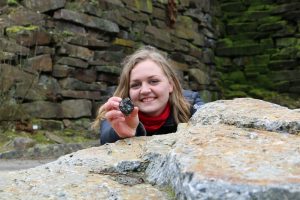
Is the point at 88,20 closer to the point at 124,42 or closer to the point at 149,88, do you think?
the point at 124,42

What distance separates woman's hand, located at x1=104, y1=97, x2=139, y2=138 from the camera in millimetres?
1775

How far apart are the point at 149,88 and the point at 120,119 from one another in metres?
0.41

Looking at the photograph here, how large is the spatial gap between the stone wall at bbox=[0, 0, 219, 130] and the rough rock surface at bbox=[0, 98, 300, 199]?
3297 millimetres

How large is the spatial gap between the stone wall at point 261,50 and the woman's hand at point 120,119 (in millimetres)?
5860

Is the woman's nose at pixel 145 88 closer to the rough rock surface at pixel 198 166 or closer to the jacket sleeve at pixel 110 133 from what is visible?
the jacket sleeve at pixel 110 133

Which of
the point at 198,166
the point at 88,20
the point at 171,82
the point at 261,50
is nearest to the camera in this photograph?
the point at 198,166

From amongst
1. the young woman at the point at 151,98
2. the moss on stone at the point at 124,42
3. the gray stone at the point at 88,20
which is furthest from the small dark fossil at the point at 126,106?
the moss on stone at the point at 124,42

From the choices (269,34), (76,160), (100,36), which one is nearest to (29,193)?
(76,160)

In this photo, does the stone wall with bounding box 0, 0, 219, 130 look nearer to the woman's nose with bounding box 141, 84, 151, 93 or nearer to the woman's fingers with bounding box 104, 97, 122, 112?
the woman's nose with bounding box 141, 84, 151, 93

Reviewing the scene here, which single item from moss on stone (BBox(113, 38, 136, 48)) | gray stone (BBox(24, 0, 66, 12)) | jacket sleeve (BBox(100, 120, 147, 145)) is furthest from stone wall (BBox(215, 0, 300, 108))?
jacket sleeve (BBox(100, 120, 147, 145))

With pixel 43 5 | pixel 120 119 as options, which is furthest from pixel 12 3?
pixel 120 119

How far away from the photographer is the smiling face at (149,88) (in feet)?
7.14

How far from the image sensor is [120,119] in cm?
180

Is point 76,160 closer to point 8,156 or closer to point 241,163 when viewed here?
point 241,163
